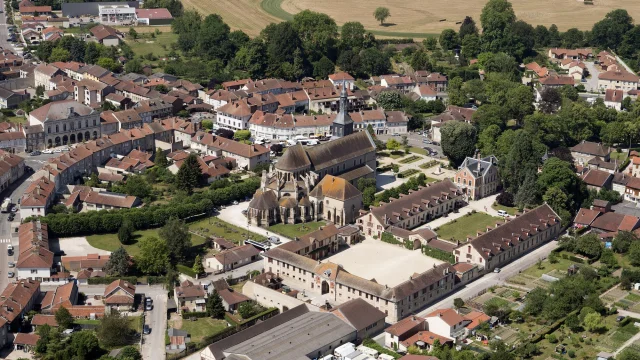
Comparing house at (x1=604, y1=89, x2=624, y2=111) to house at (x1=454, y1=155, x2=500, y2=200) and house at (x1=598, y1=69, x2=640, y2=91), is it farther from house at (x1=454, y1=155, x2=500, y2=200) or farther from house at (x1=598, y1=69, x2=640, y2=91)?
house at (x1=454, y1=155, x2=500, y2=200)

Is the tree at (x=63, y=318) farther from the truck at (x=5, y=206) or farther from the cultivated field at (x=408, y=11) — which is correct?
the cultivated field at (x=408, y=11)

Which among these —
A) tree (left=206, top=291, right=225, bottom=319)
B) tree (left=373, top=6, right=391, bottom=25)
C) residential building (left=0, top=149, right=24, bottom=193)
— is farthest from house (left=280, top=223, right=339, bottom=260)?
tree (left=373, top=6, right=391, bottom=25)

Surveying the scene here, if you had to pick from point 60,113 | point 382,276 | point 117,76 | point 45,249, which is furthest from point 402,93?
point 45,249

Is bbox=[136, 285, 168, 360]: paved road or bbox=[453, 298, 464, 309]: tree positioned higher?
bbox=[453, 298, 464, 309]: tree

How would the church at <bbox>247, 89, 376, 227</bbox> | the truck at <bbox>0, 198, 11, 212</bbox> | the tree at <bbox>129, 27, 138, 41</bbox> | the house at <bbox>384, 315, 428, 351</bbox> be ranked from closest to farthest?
the house at <bbox>384, 315, 428, 351</bbox>
the church at <bbox>247, 89, 376, 227</bbox>
the truck at <bbox>0, 198, 11, 212</bbox>
the tree at <bbox>129, 27, 138, 41</bbox>

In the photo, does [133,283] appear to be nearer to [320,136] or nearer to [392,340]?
[392,340]

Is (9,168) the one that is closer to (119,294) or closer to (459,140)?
(119,294)

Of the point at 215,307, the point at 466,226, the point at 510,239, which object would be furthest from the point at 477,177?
the point at 215,307
